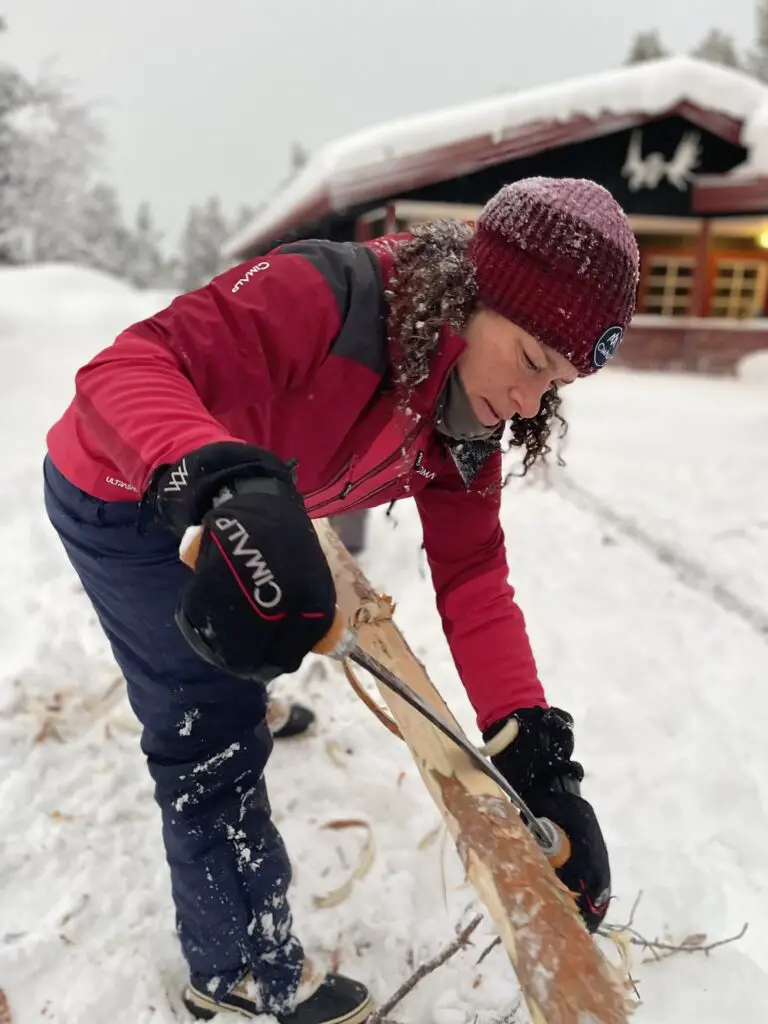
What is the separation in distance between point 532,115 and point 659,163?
2794 mm

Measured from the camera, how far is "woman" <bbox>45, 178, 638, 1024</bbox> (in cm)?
120

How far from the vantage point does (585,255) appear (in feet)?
4.43

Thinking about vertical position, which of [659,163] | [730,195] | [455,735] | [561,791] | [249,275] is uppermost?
[249,275]

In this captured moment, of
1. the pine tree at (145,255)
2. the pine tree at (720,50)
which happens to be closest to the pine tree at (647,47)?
the pine tree at (720,50)

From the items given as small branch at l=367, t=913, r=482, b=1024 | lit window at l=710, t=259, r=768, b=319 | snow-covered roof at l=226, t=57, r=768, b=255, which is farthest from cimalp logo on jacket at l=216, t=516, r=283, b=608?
lit window at l=710, t=259, r=768, b=319

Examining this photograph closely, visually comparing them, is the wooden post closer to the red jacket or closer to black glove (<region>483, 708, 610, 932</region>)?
the red jacket

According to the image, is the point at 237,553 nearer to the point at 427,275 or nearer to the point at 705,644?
the point at 427,275

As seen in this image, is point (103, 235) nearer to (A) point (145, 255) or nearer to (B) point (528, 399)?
(A) point (145, 255)

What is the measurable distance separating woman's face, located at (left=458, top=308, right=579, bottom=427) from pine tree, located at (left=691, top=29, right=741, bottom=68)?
119 feet

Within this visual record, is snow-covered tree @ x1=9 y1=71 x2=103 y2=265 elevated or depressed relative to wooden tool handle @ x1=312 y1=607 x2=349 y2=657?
depressed

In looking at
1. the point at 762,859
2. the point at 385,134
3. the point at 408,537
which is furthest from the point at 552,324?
A: the point at 385,134

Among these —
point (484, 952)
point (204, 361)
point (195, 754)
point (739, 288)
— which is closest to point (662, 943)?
point (484, 952)

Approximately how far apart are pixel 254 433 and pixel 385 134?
33.6 feet

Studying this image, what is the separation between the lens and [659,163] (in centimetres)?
1191
